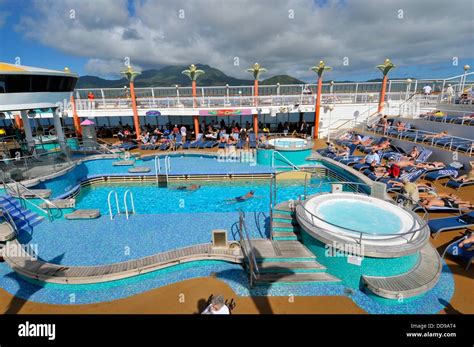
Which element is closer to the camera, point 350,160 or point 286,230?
Answer: point 286,230

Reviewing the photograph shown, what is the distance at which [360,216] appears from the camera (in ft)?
21.2

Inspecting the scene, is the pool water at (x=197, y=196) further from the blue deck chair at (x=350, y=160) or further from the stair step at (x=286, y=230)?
the stair step at (x=286, y=230)

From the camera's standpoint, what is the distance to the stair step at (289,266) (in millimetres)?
5637

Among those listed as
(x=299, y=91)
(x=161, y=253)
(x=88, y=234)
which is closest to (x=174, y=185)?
(x=88, y=234)

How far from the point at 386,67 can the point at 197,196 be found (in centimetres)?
1731

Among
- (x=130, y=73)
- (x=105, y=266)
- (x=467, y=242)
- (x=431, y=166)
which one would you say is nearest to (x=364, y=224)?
(x=467, y=242)

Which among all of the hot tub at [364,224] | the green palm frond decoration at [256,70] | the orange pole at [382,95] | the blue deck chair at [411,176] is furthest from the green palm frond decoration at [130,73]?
the orange pole at [382,95]

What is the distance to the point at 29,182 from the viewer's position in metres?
9.75

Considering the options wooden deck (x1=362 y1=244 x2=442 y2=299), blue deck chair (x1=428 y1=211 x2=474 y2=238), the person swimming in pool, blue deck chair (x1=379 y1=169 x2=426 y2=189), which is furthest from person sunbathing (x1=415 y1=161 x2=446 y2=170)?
the person swimming in pool

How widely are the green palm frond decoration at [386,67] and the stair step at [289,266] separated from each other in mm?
18775

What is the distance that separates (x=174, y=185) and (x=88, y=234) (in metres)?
5.43

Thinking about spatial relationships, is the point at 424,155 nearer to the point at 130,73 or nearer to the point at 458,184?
the point at 458,184

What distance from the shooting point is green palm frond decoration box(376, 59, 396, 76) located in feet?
61.1
